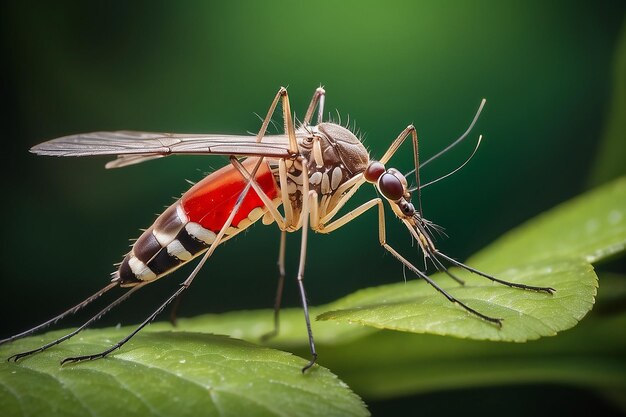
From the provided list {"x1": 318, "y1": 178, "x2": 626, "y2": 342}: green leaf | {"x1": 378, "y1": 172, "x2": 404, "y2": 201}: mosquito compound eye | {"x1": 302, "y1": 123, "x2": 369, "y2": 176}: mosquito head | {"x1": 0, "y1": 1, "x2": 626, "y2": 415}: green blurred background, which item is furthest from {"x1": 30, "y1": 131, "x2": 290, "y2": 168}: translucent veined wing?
{"x1": 0, "y1": 1, "x2": 626, "y2": 415}: green blurred background

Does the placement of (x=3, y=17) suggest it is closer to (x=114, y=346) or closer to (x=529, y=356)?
(x=114, y=346)

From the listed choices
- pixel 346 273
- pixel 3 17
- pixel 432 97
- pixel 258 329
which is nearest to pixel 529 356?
pixel 258 329

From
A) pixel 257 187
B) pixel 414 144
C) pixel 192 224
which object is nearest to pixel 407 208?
pixel 414 144

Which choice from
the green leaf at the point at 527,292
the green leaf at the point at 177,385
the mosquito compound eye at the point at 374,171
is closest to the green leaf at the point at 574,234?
the green leaf at the point at 527,292

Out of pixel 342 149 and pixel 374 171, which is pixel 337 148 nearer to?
pixel 342 149

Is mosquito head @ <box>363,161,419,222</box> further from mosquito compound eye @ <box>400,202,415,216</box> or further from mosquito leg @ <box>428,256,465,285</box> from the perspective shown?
mosquito leg @ <box>428,256,465,285</box>

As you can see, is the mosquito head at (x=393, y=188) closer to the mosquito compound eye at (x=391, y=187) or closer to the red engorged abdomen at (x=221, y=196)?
the mosquito compound eye at (x=391, y=187)
